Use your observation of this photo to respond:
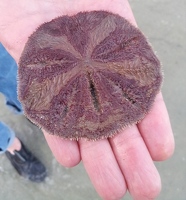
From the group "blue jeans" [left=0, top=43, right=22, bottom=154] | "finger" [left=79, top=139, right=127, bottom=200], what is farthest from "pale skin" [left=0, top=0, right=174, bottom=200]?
"blue jeans" [left=0, top=43, right=22, bottom=154]

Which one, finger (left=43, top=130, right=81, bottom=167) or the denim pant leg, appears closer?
finger (left=43, top=130, right=81, bottom=167)

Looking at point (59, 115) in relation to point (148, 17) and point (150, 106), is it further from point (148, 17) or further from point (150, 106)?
point (148, 17)

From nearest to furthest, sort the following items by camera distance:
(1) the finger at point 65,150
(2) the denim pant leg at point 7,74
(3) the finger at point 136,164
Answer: (3) the finger at point 136,164
(1) the finger at point 65,150
(2) the denim pant leg at point 7,74

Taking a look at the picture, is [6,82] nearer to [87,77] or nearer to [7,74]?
[7,74]

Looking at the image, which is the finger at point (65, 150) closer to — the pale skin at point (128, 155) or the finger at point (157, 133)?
the pale skin at point (128, 155)

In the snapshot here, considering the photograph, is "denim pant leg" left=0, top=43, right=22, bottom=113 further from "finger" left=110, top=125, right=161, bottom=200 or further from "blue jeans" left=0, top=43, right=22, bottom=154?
"finger" left=110, top=125, right=161, bottom=200

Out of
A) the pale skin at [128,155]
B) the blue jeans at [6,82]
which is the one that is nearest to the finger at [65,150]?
the pale skin at [128,155]
